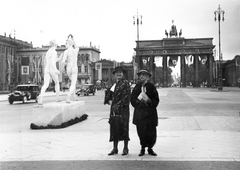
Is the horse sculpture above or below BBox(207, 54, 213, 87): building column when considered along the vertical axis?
above

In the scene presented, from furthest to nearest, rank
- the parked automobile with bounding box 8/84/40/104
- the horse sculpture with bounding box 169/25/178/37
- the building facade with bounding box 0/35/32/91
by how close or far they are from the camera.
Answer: the horse sculpture with bounding box 169/25/178/37
the building facade with bounding box 0/35/32/91
the parked automobile with bounding box 8/84/40/104

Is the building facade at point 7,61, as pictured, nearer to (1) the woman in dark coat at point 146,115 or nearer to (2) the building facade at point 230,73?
(2) the building facade at point 230,73

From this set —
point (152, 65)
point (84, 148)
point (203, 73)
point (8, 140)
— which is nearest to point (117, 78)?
point (84, 148)

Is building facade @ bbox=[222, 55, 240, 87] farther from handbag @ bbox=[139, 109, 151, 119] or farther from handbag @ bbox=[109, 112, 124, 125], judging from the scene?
handbag @ bbox=[109, 112, 124, 125]

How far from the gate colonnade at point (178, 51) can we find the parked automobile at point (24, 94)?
63.8 meters

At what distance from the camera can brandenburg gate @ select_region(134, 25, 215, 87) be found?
90.6 meters

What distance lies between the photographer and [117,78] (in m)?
6.54

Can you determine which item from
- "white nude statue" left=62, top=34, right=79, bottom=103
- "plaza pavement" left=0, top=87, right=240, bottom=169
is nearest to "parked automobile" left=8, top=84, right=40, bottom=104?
"white nude statue" left=62, top=34, right=79, bottom=103

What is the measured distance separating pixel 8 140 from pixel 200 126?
5865mm

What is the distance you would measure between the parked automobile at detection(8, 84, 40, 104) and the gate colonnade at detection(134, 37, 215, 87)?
63.8 metres

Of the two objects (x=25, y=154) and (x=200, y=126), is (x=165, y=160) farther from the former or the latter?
(x=200, y=126)

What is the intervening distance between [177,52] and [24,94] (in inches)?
Result: 2817

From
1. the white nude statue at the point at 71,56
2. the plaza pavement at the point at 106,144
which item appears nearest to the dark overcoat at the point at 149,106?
the plaza pavement at the point at 106,144

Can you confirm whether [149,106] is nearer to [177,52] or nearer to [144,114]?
[144,114]
